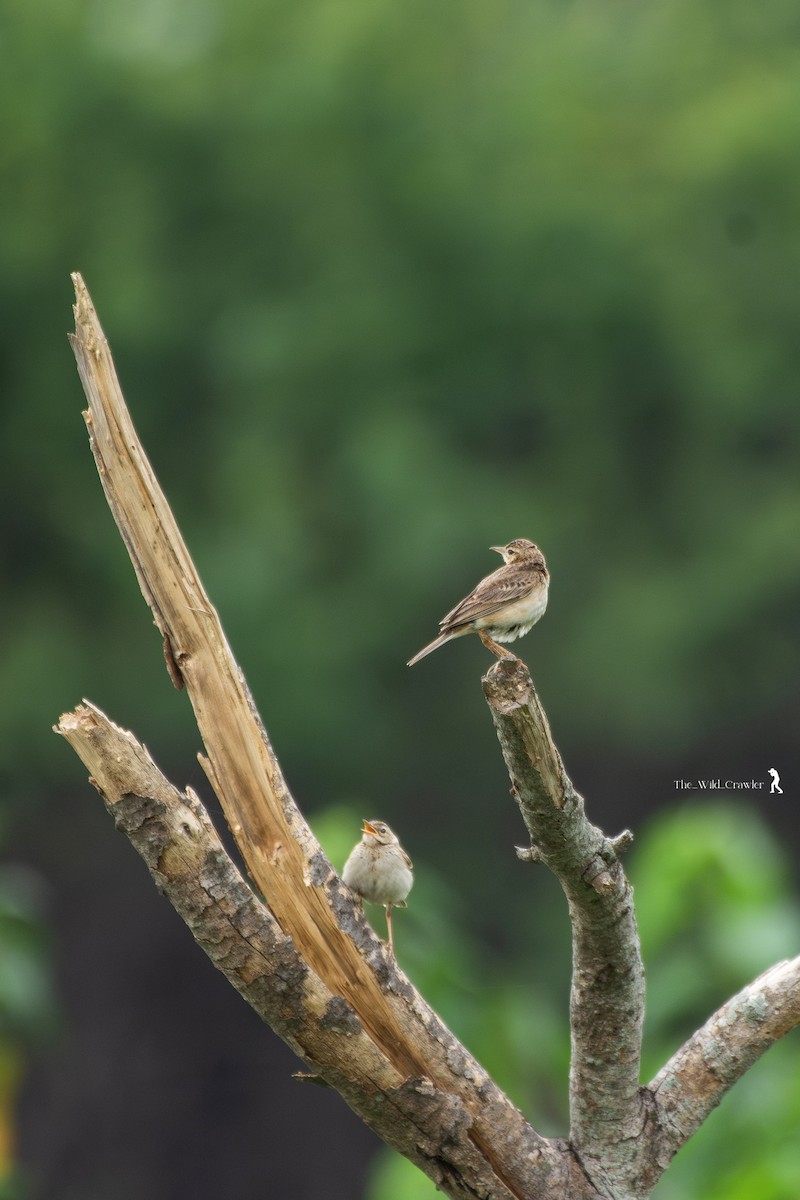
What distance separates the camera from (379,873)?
19.2 ft

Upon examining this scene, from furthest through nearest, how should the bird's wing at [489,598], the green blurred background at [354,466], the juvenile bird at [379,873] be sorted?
the green blurred background at [354,466], the bird's wing at [489,598], the juvenile bird at [379,873]

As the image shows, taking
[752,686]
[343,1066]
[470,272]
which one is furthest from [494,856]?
[343,1066]

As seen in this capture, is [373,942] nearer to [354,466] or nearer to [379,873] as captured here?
[379,873]

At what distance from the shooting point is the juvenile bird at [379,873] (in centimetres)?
583

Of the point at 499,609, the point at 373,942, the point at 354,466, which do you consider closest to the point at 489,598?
the point at 499,609

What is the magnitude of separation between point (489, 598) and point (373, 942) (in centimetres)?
170

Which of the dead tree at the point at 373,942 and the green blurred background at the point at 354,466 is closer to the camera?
the dead tree at the point at 373,942

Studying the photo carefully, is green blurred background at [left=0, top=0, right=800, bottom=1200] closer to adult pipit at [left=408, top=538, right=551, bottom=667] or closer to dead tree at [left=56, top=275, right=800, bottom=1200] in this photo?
adult pipit at [left=408, top=538, right=551, bottom=667]

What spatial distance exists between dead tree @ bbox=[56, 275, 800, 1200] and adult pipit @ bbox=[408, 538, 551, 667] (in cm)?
127

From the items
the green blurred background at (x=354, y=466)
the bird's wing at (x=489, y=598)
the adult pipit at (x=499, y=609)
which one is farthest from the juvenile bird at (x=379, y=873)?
the green blurred background at (x=354, y=466)

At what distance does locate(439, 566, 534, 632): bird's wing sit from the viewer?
6.05 m

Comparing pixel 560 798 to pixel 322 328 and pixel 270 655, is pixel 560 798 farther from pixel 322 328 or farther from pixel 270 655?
pixel 322 328

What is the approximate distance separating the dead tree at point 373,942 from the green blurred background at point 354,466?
12.1 metres

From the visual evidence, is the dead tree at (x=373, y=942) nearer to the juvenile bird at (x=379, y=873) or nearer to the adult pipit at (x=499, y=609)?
the juvenile bird at (x=379, y=873)
